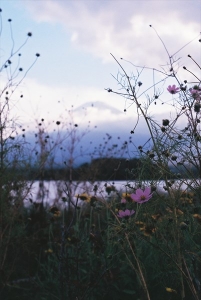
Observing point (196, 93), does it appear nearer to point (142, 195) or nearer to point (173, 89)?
point (173, 89)

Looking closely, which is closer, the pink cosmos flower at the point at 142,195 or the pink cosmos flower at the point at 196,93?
the pink cosmos flower at the point at 142,195

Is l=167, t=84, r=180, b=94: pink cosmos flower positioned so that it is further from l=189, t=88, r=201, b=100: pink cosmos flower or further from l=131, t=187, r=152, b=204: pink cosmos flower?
l=131, t=187, r=152, b=204: pink cosmos flower

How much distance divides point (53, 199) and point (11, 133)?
3.45 metres

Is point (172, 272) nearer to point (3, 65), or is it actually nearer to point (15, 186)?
point (15, 186)

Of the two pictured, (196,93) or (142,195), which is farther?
(196,93)

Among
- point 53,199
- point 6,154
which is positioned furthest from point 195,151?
point 53,199

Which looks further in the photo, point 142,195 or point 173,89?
point 173,89

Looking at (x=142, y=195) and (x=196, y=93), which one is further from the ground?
(x=196, y=93)

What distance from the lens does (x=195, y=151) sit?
2.41 metres

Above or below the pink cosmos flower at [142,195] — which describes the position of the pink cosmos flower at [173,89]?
above

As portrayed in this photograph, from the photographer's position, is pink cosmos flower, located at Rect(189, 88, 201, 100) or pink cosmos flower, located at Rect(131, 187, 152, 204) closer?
pink cosmos flower, located at Rect(131, 187, 152, 204)

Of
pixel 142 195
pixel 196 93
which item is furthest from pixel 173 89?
pixel 142 195

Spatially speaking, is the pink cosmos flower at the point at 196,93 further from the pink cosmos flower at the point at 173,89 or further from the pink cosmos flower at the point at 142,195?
the pink cosmos flower at the point at 142,195

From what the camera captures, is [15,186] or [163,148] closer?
[163,148]
